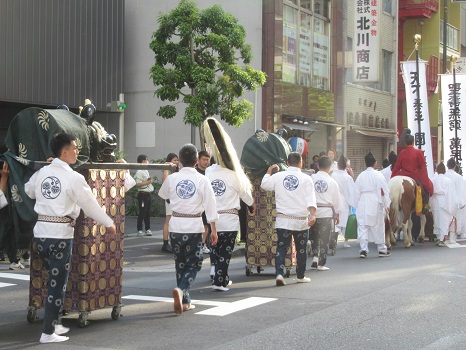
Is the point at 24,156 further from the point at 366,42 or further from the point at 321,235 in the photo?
the point at 366,42

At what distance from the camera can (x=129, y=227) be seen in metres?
21.9

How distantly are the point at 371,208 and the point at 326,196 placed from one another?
2.90 meters

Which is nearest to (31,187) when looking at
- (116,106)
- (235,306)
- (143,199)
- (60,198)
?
(60,198)

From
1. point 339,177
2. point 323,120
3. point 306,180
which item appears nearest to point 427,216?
point 339,177

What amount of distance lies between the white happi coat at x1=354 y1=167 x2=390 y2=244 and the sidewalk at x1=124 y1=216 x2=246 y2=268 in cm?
253

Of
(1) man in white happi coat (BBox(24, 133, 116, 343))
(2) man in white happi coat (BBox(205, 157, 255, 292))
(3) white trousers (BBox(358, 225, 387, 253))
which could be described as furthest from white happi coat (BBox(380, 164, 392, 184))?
(1) man in white happi coat (BBox(24, 133, 116, 343))

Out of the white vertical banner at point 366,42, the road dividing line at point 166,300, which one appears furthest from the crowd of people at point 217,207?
the white vertical banner at point 366,42

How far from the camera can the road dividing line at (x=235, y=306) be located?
9.64 m

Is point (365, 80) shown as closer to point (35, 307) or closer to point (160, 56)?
point (160, 56)

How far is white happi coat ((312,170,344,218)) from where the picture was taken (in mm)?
13484

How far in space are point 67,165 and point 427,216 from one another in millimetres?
13394

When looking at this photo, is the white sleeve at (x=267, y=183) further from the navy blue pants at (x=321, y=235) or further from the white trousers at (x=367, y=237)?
the white trousers at (x=367, y=237)

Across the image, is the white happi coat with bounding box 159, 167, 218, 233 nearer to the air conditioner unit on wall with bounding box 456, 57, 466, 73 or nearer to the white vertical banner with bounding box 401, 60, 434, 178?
the white vertical banner with bounding box 401, 60, 434, 178

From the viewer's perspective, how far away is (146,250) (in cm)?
1730
